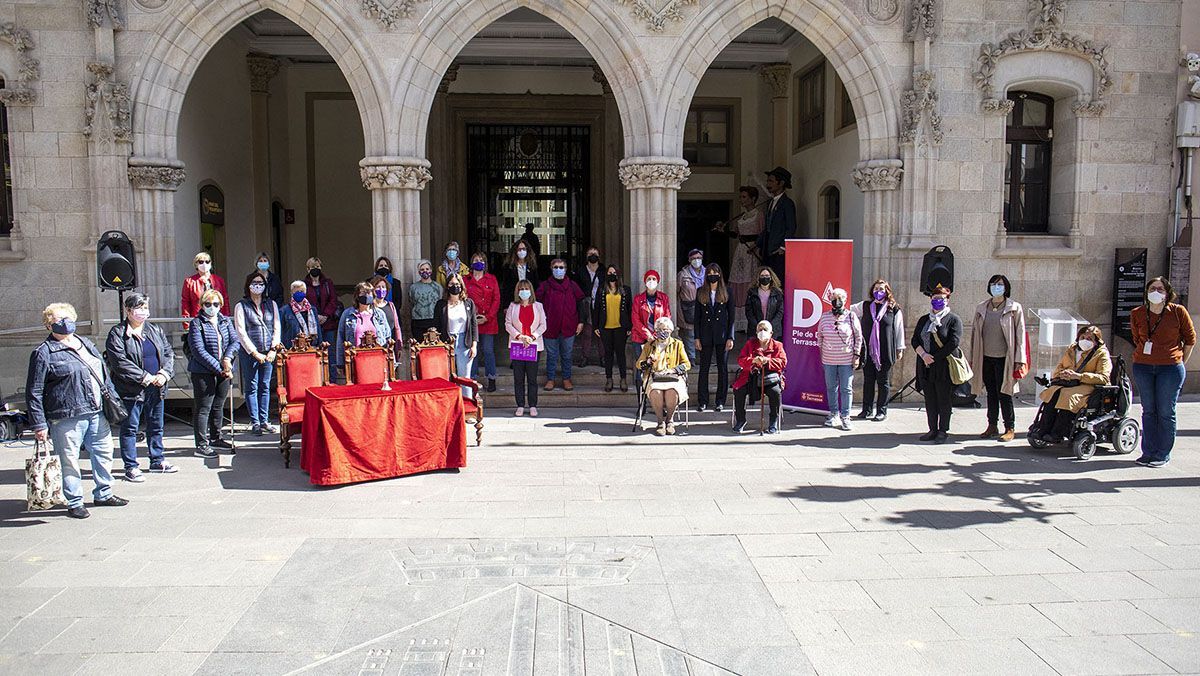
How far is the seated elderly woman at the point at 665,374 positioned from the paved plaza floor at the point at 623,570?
1142 millimetres

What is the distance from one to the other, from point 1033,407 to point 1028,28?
503 centimetres

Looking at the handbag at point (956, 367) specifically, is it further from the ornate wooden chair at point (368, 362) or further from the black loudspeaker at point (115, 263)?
the black loudspeaker at point (115, 263)

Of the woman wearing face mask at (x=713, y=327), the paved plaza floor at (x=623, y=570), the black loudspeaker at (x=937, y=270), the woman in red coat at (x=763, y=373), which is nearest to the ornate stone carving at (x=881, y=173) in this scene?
the black loudspeaker at (x=937, y=270)

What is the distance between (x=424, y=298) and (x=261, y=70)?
7.26 metres

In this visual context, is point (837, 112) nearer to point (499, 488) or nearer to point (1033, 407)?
point (1033, 407)

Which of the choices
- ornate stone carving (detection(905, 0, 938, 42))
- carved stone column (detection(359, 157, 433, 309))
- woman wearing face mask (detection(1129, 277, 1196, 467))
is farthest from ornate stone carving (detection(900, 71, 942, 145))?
carved stone column (detection(359, 157, 433, 309))

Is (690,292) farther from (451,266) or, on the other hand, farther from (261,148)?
(261,148)

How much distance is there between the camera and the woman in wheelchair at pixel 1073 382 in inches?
325

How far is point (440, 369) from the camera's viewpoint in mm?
9008

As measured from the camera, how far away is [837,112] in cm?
1351

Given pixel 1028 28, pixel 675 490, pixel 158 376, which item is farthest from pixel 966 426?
pixel 158 376

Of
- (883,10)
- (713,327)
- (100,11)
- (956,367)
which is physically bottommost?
(956,367)

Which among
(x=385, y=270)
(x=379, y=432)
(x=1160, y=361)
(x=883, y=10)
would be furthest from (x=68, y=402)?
(x=883, y=10)

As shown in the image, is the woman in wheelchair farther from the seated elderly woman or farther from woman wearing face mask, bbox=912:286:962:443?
the seated elderly woman
